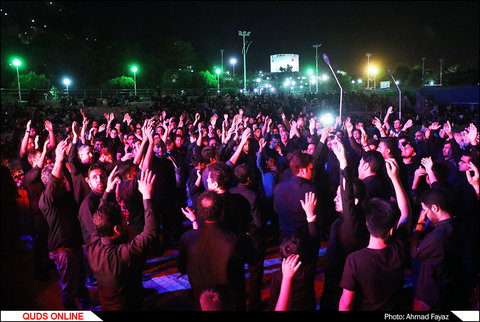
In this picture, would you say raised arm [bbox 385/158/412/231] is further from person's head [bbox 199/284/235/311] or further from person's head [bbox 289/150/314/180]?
person's head [bbox 199/284/235/311]

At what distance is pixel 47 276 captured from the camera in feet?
18.3

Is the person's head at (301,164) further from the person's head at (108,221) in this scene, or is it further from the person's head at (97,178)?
the person's head at (97,178)

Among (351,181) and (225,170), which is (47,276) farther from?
(351,181)

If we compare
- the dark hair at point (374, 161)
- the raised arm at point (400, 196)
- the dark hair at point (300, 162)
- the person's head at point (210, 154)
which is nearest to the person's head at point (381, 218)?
the raised arm at point (400, 196)

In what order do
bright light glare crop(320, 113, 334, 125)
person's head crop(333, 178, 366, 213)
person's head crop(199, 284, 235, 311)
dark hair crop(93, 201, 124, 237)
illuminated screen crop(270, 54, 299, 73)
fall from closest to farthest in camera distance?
person's head crop(199, 284, 235, 311) < dark hair crop(93, 201, 124, 237) < person's head crop(333, 178, 366, 213) < bright light glare crop(320, 113, 334, 125) < illuminated screen crop(270, 54, 299, 73)

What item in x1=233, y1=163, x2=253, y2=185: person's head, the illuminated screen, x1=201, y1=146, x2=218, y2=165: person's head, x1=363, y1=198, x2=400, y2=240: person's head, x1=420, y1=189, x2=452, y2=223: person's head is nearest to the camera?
x1=363, y1=198, x2=400, y2=240: person's head

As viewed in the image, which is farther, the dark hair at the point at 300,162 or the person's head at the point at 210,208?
the dark hair at the point at 300,162

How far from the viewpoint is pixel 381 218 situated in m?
2.77

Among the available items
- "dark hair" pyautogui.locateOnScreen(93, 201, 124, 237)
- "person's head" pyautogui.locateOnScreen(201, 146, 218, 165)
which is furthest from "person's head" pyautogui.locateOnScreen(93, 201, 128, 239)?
"person's head" pyautogui.locateOnScreen(201, 146, 218, 165)

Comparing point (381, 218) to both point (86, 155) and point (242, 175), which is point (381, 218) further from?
point (86, 155)

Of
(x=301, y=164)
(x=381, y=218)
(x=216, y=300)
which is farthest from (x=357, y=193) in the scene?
(x=216, y=300)

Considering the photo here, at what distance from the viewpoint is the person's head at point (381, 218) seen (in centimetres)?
274

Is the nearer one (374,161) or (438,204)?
(438,204)

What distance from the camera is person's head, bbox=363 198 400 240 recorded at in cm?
274
